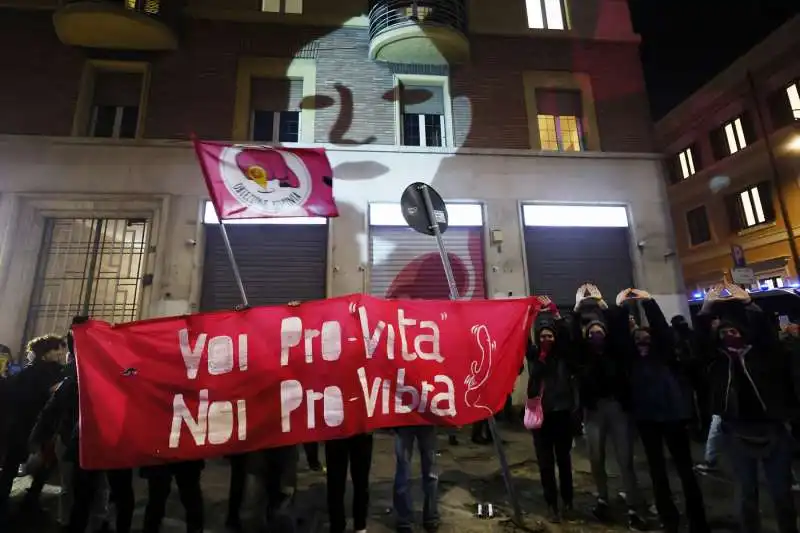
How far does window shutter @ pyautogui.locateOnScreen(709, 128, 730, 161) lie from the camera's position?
833 inches

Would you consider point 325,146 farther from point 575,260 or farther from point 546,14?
point 546,14

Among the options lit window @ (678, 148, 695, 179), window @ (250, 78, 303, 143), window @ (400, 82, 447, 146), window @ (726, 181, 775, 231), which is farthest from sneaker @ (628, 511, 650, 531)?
lit window @ (678, 148, 695, 179)

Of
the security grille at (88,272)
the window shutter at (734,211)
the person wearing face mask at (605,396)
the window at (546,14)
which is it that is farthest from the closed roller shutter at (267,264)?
the window shutter at (734,211)

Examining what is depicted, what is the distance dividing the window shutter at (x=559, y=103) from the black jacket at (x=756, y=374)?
9.86m

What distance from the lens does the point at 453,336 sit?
4.42 m

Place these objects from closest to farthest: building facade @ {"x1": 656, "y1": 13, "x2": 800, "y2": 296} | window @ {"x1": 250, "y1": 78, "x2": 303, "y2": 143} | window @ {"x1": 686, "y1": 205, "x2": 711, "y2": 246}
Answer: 1. window @ {"x1": 250, "y1": 78, "x2": 303, "y2": 143}
2. building facade @ {"x1": 656, "y1": 13, "x2": 800, "y2": 296}
3. window @ {"x1": 686, "y1": 205, "x2": 711, "y2": 246}

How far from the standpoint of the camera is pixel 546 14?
1295cm

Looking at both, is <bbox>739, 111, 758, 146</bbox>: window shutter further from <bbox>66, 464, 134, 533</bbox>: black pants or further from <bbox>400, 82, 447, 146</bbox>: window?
<bbox>66, 464, 134, 533</bbox>: black pants

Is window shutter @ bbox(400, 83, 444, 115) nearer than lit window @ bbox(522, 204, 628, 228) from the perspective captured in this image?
No

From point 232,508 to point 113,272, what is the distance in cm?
834

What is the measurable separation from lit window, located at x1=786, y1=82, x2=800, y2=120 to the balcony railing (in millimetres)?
15402

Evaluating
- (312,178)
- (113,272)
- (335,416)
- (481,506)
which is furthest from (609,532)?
(113,272)

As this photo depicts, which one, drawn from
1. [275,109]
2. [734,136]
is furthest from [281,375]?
[734,136]

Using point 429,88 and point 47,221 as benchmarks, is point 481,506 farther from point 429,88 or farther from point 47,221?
point 47,221
